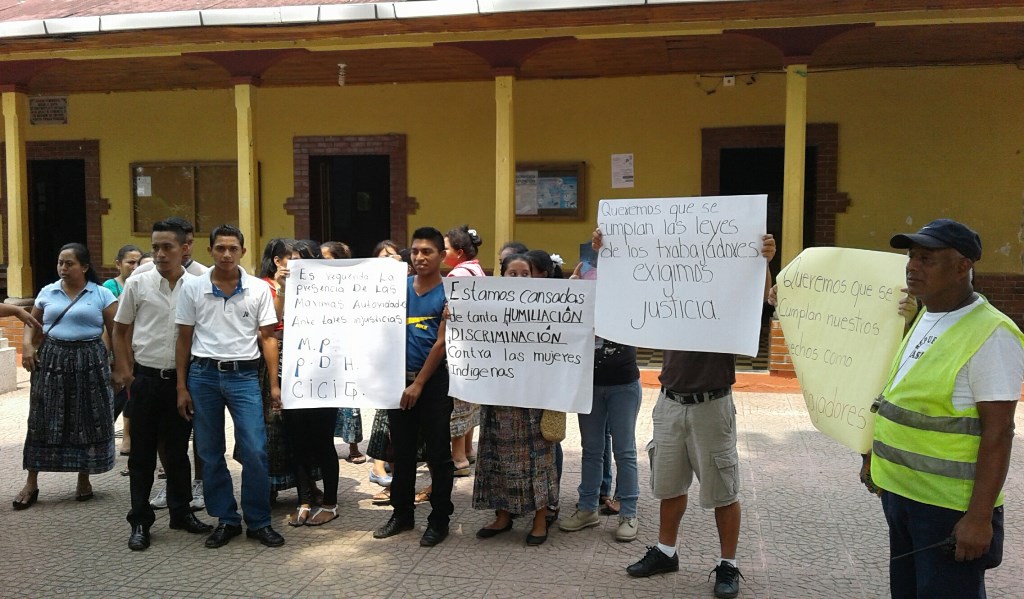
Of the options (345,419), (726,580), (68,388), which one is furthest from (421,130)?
(726,580)

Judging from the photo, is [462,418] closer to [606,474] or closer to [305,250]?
[606,474]

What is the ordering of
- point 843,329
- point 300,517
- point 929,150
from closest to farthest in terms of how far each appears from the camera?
point 843,329 → point 300,517 → point 929,150

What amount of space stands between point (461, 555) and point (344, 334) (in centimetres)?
136

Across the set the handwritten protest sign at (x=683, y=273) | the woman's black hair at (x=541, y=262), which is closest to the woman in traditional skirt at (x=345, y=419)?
the woman's black hair at (x=541, y=262)

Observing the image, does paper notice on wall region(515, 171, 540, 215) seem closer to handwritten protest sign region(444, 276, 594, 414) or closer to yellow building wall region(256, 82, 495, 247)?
yellow building wall region(256, 82, 495, 247)

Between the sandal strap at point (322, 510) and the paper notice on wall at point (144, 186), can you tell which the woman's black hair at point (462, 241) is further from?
the paper notice on wall at point (144, 186)

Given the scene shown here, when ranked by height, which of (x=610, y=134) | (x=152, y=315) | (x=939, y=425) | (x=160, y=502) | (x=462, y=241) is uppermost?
(x=610, y=134)

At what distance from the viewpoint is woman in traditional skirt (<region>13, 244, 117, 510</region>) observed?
5129 millimetres

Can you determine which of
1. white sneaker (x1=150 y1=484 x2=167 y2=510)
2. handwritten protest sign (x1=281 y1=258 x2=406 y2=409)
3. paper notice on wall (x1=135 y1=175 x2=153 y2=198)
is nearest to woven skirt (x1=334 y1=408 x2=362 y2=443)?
white sneaker (x1=150 y1=484 x2=167 y2=510)

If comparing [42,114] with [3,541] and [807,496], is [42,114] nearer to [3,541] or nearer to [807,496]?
[3,541]

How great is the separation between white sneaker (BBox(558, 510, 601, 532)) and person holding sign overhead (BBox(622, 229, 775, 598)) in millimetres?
701

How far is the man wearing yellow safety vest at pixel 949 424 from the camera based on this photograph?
249 cm

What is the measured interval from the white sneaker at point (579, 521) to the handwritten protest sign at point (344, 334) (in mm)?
1162

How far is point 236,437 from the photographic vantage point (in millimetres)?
4488
